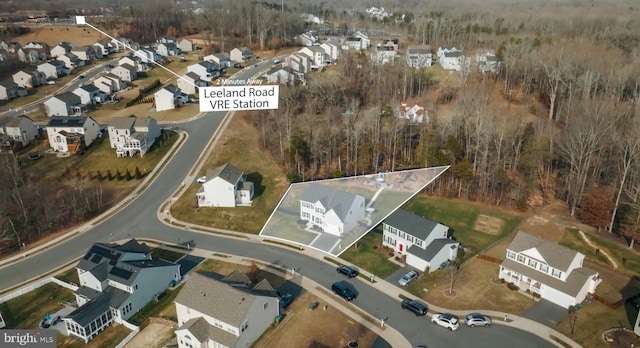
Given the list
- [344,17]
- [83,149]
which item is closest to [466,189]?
[83,149]

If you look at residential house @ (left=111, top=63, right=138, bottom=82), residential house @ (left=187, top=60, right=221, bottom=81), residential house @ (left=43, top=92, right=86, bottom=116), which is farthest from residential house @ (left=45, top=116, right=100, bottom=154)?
residential house @ (left=111, top=63, right=138, bottom=82)

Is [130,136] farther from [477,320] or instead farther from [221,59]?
[477,320]

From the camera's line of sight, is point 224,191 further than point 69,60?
No

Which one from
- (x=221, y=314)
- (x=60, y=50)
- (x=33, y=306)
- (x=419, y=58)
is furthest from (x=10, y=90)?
(x=221, y=314)

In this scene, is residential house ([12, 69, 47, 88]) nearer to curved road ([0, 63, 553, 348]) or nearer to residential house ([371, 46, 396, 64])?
curved road ([0, 63, 553, 348])

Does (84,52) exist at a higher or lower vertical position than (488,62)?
lower

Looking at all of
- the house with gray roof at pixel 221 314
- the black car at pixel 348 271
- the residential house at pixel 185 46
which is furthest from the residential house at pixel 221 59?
the house with gray roof at pixel 221 314

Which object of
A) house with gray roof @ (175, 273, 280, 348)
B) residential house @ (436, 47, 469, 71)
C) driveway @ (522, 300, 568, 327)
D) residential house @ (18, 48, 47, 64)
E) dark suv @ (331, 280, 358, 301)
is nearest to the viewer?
house with gray roof @ (175, 273, 280, 348)
